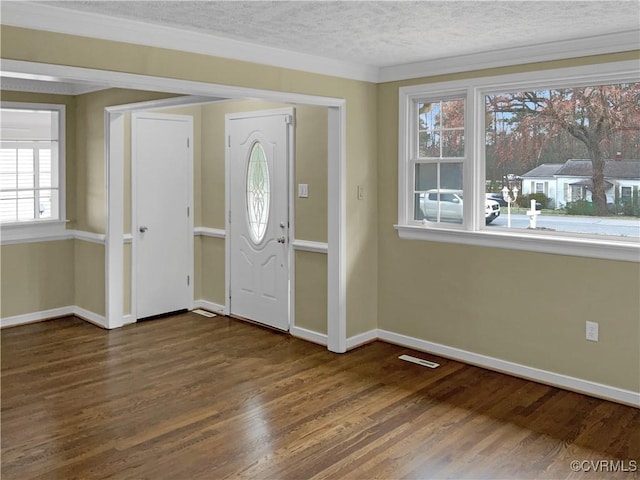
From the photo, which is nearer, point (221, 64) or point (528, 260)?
point (221, 64)

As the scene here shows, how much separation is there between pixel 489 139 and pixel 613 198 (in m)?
0.99

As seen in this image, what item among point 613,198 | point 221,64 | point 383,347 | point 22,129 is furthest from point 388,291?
point 22,129

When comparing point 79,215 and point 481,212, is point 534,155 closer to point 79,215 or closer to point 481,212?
point 481,212

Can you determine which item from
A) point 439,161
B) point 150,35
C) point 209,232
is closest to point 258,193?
point 209,232

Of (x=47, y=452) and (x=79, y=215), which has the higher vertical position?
(x=79, y=215)

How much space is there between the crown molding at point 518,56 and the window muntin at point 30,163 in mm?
3337

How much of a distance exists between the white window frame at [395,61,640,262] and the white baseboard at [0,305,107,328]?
3066 millimetres

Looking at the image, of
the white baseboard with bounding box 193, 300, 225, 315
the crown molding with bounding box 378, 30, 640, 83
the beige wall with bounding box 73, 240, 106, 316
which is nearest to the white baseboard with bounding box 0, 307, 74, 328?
the beige wall with bounding box 73, 240, 106, 316

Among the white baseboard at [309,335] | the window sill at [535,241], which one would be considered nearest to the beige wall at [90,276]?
the white baseboard at [309,335]

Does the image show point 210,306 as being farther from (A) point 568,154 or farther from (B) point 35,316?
(A) point 568,154

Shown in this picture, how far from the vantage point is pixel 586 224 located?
395 centimetres

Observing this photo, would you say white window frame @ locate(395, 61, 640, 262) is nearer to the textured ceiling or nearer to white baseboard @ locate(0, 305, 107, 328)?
the textured ceiling

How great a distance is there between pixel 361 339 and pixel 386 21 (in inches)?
108

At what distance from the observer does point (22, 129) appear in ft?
18.7
